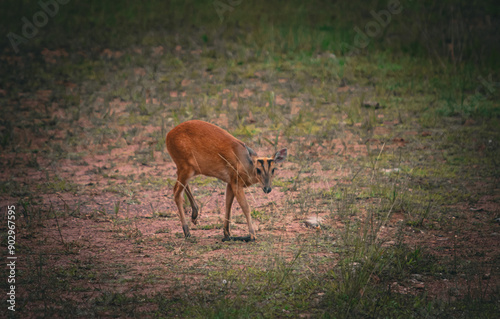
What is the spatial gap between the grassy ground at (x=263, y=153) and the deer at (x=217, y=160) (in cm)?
Result: 42

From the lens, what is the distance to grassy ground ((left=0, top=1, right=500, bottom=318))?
5352mm

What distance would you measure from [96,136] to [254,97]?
3.54 m

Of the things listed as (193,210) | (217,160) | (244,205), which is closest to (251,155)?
(217,160)

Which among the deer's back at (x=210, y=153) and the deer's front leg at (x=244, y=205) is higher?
the deer's back at (x=210, y=153)

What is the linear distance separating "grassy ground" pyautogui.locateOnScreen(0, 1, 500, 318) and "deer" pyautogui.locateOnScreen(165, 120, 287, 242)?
0.42 m

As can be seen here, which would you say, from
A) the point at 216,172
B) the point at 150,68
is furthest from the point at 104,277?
the point at 150,68

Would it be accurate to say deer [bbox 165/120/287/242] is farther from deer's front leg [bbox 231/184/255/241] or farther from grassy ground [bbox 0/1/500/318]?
grassy ground [bbox 0/1/500/318]

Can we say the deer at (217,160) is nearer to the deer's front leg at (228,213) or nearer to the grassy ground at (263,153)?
the deer's front leg at (228,213)

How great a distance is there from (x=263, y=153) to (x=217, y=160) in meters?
2.81

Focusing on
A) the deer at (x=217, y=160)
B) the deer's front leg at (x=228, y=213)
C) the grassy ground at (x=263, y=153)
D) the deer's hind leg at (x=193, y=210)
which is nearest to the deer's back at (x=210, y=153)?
the deer at (x=217, y=160)

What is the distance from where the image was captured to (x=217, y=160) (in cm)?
672

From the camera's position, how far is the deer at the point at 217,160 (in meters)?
6.63

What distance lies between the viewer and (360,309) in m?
5.02

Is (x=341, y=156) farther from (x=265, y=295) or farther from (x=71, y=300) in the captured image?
(x=71, y=300)
